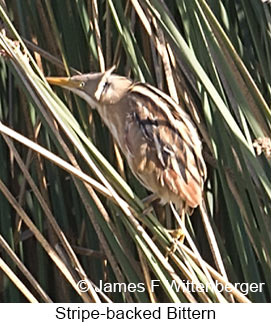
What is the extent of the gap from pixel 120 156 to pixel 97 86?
0.19m

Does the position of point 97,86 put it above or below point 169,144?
above

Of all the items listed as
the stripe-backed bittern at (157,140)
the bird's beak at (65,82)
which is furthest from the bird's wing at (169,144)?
the bird's beak at (65,82)

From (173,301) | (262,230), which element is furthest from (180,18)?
(173,301)

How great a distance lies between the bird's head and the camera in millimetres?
2111

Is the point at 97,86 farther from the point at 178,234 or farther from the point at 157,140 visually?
the point at 178,234

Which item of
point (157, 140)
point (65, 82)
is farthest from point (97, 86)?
point (157, 140)

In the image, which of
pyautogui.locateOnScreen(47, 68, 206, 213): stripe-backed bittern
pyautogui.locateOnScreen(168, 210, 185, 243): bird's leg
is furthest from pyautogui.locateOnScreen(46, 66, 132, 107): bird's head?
pyautogui.locateOnScreen(168, 210, 185, 243): bird's leg

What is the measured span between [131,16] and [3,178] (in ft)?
1.75

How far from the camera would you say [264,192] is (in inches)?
78.0

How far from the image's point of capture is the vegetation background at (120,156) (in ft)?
6.04

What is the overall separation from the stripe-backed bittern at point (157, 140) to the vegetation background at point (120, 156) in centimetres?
5

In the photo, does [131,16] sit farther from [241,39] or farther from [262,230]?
[262,230]

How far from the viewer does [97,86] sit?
218 centimetres

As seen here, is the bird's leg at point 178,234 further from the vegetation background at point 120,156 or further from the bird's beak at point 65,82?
the bird's beak at point 65,82
